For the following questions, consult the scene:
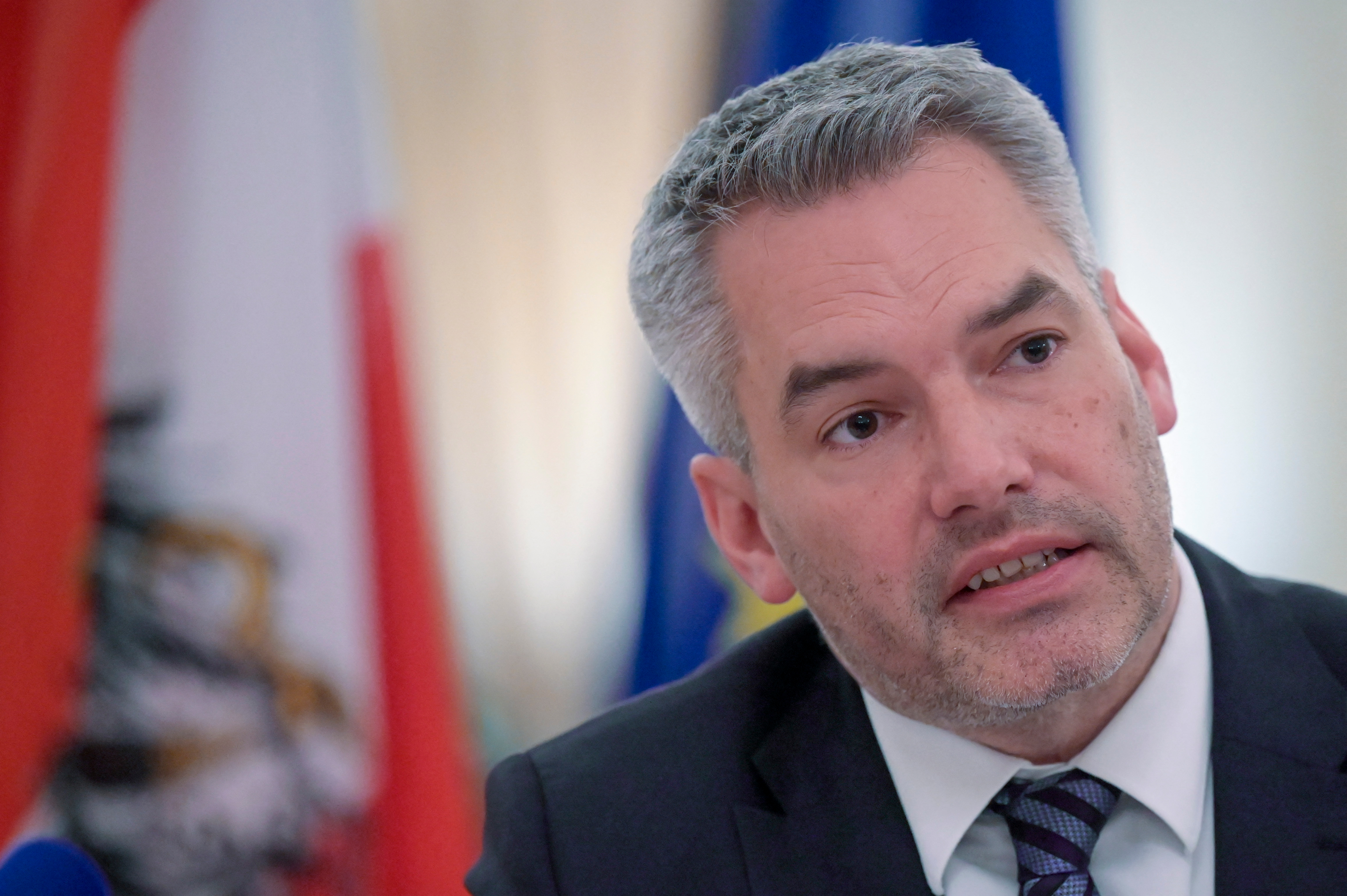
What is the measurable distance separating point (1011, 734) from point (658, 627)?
143 centimetres

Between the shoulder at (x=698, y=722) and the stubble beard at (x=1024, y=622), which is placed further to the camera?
the shoulder at (x=698, y=722)

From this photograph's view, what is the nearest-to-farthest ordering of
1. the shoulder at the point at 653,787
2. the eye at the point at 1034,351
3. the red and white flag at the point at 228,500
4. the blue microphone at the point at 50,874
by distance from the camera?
the blue microphone at the point at 50,874 → the eye at the point at 1034,351 → the shoulder at the point at 653,787 → the red and white flag at the point at 228,500

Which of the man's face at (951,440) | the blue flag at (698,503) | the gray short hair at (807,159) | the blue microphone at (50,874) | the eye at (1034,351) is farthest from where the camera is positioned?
the blue flag at (698,503)

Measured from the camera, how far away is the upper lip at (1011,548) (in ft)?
4.10

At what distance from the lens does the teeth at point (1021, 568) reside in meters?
1.28

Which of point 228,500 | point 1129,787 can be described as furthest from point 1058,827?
point 228,500

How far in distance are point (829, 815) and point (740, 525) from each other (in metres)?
0.45

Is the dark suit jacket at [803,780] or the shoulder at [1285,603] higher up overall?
the shoulder at [1285,603]

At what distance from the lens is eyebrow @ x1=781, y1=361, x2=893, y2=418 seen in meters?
1.35

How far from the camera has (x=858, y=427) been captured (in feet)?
4.65

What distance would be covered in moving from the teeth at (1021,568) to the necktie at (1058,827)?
0.31 metres

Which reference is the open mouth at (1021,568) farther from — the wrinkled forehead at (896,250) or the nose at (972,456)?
the wrinkled forehead at (896,250)

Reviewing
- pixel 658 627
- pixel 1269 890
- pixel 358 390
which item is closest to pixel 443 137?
pixel 358 390

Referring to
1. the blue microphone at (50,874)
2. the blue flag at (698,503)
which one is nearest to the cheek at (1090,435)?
the blue microphone at (50,874)
